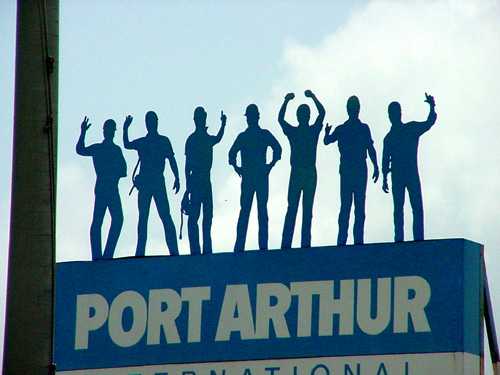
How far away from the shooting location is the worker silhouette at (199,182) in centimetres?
1905

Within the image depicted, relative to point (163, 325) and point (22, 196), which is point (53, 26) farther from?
point (163, 325)

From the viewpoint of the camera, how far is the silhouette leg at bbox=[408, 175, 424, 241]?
1775cm

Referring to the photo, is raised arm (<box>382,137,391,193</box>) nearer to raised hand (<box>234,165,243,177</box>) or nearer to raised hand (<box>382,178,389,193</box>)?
raised hand (<box>382,178,389,193</box>)

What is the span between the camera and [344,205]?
59.7 ft

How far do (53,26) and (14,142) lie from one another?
506 mm

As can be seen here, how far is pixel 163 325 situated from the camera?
18.9 meters

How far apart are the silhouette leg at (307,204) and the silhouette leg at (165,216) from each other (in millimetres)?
1946

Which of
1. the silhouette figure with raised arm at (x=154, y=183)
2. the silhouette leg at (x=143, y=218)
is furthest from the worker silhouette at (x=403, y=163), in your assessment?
the silhouette leg at (x=143, y=218)

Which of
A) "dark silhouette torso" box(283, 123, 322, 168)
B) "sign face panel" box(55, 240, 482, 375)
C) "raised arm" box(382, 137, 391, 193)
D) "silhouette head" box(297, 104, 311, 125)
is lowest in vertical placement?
"sign face panel" box(55, 240, 482, 375)

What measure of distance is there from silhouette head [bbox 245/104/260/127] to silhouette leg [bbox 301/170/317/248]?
106 centimetres

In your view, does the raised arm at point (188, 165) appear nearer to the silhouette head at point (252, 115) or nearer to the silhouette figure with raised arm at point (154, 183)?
the silhouette figure with raised arm at point (154, 183)

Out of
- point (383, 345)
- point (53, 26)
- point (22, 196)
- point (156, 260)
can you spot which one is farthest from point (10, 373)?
point (156, 260)

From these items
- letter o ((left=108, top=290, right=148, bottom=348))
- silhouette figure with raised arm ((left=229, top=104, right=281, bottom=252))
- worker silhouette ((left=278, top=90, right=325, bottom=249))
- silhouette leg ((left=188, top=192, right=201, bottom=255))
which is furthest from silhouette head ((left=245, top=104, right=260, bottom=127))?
letter o ((left=108, top=290, right=148, bottom=348))

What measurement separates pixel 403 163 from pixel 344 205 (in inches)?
37.3
